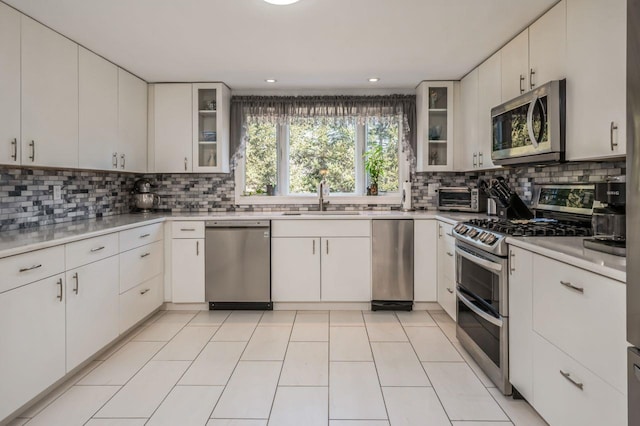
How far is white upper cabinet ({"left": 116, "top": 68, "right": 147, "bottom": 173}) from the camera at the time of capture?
144 inches

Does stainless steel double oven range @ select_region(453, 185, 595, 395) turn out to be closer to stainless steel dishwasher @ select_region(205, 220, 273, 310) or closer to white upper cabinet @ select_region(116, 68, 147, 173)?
stainless steel dishwasher @ select_region(205, 220, 273, 310)

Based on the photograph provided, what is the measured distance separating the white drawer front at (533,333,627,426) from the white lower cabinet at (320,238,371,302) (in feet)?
6.66

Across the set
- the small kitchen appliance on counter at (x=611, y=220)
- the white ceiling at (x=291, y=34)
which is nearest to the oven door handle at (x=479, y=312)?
the small kitchen appliance on counter at (x=611, y=220)

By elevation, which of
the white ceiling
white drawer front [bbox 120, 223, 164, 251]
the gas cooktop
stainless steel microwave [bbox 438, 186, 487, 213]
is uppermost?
the white ceiling

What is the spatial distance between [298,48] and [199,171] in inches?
67.6

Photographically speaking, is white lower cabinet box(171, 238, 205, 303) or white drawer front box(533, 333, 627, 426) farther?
white lower cabinet box(171, 238, 205, 303)

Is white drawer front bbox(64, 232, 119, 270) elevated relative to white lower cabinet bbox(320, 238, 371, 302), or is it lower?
elevated

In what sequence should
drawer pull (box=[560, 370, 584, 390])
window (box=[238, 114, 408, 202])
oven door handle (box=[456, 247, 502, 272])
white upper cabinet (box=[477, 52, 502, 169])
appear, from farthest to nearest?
1. window (box=[238, 114, 408, 202])
2. white upper cabinet (box=[477, 52, 502, 169])
3. oven door handle (box=[456, 247, 502, 272])
4. drawer pull (box=[560, 370, 584, 390])

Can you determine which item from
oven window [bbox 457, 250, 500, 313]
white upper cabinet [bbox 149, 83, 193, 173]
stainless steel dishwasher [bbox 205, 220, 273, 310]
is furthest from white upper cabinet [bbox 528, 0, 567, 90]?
white upper cabinet [bbox 149, 83, 193, 173]

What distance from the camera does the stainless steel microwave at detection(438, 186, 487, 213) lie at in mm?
3861

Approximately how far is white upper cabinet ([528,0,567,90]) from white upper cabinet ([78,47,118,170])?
127 inches

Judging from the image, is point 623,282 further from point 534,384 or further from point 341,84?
point 341,84

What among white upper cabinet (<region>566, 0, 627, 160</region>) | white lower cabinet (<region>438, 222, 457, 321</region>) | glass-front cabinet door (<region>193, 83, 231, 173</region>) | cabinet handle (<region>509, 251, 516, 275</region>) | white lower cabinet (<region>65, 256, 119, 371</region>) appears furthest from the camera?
glass-front cabinet door (<region>193, 83, 231, 173</region>)

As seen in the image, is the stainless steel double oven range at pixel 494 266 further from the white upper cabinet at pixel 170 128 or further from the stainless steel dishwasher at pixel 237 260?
the white upper cabinet at pixel 170 128
